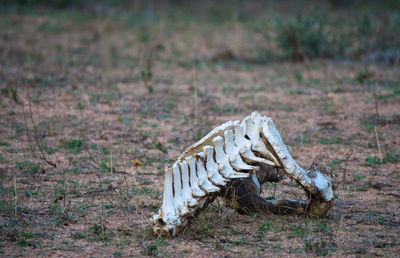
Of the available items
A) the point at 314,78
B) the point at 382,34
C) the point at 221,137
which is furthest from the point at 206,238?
the point at 382,34

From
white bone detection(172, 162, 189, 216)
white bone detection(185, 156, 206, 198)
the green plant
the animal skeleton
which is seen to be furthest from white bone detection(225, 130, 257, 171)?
the green plant

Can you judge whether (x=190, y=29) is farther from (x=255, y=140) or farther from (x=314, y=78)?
(x=255, y=140)

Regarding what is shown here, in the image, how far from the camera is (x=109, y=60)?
995 cm

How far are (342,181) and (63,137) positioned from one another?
306 centimetres

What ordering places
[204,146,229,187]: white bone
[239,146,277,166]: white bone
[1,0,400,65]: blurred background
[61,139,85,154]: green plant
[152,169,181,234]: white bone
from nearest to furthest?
[152,169,181,234]: white bone < [204,146,229,187]: white bone < [239,146,277,166]: white bone < [61,139,85,154]: green plant < [1,0,400,65]: blurred background

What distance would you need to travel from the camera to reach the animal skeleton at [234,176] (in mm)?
3307

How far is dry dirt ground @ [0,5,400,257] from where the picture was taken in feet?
11.1

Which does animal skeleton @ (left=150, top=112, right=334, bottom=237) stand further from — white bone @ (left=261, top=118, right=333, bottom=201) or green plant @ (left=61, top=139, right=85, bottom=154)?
green plant @ (left=61, top=139, right=85, bottom=154)

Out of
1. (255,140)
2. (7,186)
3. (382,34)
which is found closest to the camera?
(255,140)

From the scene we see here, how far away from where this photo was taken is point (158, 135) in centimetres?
594

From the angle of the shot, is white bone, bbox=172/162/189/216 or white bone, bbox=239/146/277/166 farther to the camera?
white bone, bbox=239/146/277/166

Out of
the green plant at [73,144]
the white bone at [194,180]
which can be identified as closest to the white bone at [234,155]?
the white bone at [194,180]

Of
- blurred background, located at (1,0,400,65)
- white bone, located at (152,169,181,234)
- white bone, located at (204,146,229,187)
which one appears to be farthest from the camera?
blurred background, located at (1,0,400,65)

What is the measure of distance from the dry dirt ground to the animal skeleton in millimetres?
122
